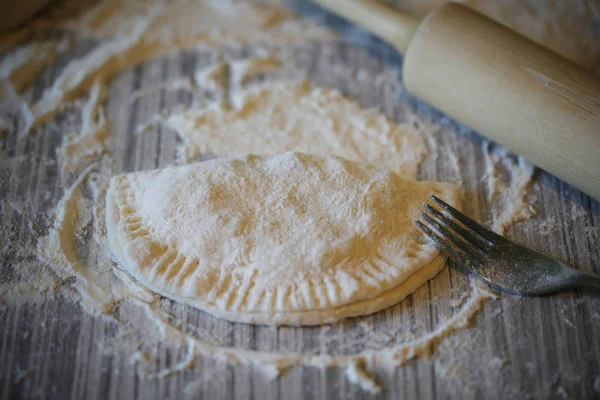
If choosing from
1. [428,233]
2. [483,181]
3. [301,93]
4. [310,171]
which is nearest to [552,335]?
[428,233]

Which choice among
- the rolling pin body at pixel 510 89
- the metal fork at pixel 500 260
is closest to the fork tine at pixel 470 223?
the metal fork at pixel 500 260

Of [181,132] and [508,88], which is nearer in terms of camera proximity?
[508,88]

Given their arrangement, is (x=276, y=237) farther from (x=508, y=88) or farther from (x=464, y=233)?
(x=508, y=88)

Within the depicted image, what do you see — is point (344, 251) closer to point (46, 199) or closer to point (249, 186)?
point (249, 186)

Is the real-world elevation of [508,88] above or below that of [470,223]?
above

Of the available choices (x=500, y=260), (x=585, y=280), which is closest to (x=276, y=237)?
(x=500, y=260)

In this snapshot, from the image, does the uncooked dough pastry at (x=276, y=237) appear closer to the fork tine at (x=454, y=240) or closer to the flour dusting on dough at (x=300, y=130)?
the fork tine at (x=454, y=240)

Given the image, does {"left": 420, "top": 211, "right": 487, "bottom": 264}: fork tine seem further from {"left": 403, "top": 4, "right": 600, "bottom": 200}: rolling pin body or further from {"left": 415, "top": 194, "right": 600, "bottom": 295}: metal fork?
{"left": 403, "top": 4, "right": 600, "bottom": 200}: rolling pin body
